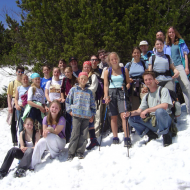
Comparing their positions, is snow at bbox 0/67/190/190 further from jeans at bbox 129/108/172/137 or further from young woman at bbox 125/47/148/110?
young woman at bbox 125/47/148/110

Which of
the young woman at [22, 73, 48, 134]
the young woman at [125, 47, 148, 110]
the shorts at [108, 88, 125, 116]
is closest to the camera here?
the shorts at [108, 88, 125, 116]

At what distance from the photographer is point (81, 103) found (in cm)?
396

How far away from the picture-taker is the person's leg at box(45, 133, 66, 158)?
12.6 feet

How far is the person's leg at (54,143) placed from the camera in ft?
12.6

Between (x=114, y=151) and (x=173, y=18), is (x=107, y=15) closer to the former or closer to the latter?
(x=173, y=18)

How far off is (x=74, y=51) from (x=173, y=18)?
3.06 m

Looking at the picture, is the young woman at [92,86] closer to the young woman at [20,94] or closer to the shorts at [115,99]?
the shorts at [115,99]

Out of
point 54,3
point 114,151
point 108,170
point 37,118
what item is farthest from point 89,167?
point 54,3

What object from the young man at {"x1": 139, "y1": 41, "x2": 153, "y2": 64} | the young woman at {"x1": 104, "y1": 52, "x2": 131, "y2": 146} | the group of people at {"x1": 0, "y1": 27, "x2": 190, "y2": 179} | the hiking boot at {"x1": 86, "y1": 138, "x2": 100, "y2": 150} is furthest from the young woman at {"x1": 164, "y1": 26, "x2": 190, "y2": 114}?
the hiking boot at {"x1": 86, "y1": 138, "x2": 100, "y2": 150}

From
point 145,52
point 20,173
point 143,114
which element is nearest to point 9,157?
point 20,173

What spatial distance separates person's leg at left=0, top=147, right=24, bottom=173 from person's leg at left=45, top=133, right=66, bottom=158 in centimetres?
59

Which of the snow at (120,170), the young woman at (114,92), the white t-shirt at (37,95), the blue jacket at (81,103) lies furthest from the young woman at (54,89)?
the snow at (120,170)

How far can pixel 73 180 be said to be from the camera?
10.0 ft

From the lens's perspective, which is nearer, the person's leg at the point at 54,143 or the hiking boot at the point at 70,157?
the hiking boot at the point at 70,157
